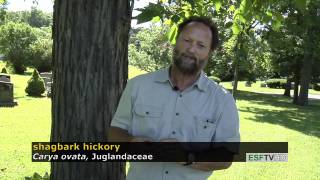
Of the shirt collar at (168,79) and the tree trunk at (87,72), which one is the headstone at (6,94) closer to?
the tree trunk at (87,72)

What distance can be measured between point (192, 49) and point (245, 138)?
41.0 ft

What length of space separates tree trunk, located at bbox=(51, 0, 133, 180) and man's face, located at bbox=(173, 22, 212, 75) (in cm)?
104

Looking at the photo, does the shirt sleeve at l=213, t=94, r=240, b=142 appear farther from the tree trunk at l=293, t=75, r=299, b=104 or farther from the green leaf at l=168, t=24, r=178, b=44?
the tree trunk at l=293, t=75, r=299, b=104

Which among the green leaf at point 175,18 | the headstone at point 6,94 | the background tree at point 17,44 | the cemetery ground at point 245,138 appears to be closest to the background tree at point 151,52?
the background tree at point 17,44

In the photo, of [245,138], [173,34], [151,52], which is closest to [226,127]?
[173,34]

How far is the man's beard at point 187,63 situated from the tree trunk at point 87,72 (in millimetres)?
1069

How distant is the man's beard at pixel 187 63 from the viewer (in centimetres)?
297

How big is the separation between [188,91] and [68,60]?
1282mm

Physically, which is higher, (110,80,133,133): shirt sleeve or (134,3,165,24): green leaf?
(134,3,165,24): green leaf

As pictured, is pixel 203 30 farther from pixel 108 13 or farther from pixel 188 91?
pixel 108 13

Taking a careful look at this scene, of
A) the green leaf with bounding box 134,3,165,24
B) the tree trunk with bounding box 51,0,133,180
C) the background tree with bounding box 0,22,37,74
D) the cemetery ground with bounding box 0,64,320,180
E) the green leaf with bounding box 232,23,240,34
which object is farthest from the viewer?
the background tree with bounding box 0,22,37,74

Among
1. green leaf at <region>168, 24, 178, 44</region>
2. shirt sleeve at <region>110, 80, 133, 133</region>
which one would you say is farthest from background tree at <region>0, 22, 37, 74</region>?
shirt sleeve at <region>110, 80, 133, 133</region>

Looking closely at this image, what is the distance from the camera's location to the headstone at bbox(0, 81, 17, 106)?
1925 centimetres

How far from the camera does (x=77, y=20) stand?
3.87 metres
